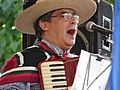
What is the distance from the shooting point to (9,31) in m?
6.62

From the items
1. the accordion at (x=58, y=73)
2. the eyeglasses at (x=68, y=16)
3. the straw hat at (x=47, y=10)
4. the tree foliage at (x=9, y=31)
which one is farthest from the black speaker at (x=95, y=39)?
the tree foliage at (x=9, y=31)

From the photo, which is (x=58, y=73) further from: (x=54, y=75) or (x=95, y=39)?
(x=95, y=39)

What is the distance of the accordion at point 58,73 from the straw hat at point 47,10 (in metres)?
0.45

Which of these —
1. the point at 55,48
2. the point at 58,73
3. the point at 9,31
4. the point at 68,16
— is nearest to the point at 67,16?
the point at 68,16

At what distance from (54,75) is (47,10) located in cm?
52

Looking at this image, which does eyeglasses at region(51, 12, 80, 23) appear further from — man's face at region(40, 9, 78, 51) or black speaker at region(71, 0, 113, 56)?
black speaker at region(71, 0, 113, 56)

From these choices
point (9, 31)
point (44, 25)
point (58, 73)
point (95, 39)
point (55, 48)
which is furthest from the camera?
point (9, 31)

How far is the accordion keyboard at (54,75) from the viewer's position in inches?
167

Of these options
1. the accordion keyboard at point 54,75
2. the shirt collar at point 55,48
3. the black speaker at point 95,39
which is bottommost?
the accordion keyboard at point 54,75

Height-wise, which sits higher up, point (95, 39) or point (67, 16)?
point (67, 16)

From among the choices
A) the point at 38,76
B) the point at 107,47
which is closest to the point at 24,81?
the point at 38,76

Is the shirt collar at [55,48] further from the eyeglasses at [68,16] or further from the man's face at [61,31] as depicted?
the eyeglasses at [68,16]

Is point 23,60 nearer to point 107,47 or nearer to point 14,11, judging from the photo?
point 107,47

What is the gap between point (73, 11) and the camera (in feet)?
15.0
